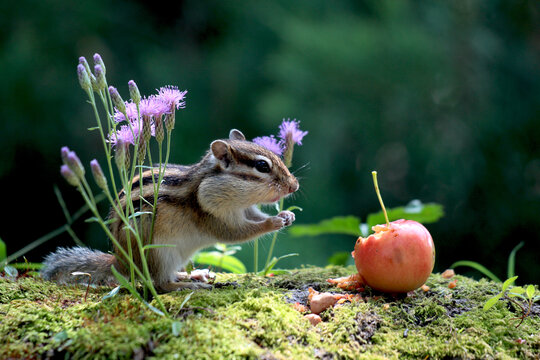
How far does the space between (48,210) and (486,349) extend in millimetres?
3619

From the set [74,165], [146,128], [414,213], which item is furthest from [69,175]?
[414,213]

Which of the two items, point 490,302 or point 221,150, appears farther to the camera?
point 221,150

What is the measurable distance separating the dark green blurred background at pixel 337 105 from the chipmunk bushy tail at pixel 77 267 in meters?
1.59

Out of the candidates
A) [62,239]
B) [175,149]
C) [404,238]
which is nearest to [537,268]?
[404,238]

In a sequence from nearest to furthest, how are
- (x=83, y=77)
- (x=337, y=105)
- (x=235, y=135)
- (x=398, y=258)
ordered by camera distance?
(x=83, y=77) → (x=398, y=258) → (x=235, y=135) → (x=337, y=105)

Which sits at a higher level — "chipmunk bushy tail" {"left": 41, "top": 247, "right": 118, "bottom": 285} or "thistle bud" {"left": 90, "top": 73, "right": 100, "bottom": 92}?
"thistle bud" {"left": 90, "top": 73, "right": 100, "bottom": 92}

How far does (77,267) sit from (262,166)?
0.88 meters

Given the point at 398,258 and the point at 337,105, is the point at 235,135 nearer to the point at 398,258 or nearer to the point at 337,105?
the point at 398,258

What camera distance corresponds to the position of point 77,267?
81.8 inches

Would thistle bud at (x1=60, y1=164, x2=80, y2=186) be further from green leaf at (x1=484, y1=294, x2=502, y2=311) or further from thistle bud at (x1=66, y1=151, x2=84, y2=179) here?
green leaf at (x1=484, y1=294, x2=502, y2=311)

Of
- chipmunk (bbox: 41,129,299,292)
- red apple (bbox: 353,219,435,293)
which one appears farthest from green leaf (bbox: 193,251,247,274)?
red apple (bbox: 353,219,435,293)

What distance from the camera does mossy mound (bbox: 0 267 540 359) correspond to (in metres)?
1.30

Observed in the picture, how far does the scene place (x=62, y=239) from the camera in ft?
13.3

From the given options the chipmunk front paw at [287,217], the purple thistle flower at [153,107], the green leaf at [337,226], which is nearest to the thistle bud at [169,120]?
the purple thistle flower at [153,107]
